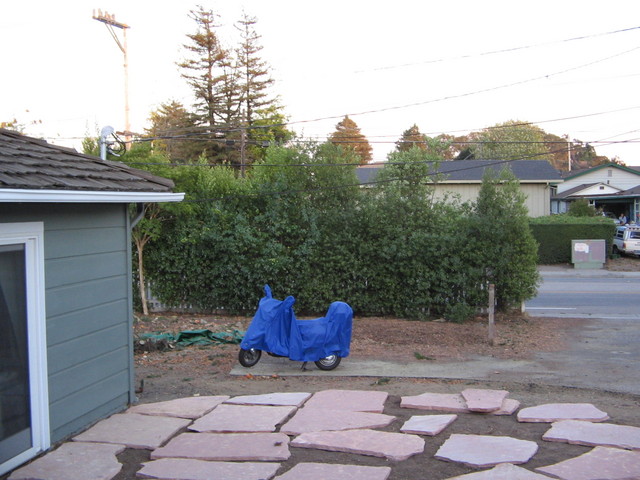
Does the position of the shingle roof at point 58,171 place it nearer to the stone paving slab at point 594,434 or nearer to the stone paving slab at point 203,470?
the stone paving slab at point 203,470

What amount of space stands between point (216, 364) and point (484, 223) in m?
7.12

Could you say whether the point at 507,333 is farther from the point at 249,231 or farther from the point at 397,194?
the point at 249,231

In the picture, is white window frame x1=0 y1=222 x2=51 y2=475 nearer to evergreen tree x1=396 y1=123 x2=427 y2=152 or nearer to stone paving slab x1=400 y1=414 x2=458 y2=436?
stone paving slab x1=400 y1=414 x2=458 y2=436

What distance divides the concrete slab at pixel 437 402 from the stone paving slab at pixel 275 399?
1139mm

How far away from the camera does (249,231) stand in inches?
559

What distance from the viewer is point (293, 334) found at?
8820 mm

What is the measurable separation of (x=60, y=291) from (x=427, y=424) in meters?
3.63

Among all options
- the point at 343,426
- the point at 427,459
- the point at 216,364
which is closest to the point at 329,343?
the point at 216,364

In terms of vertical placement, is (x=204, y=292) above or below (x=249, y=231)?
below

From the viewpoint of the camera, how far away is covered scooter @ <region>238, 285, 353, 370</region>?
8805 millimetres

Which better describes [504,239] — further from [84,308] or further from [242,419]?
[84,308]

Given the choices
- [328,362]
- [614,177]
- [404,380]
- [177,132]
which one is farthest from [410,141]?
[614,177]

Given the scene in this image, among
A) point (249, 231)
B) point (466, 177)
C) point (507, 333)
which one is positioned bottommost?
point (507, 333)

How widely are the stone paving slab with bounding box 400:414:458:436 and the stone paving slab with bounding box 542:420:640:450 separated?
92 centimetres
